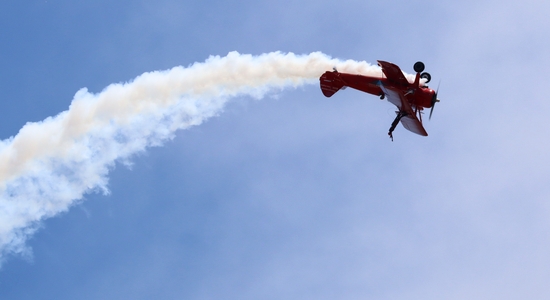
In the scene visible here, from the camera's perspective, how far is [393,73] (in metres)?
57.0

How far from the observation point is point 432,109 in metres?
58.1

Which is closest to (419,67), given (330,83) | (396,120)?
(396,120)

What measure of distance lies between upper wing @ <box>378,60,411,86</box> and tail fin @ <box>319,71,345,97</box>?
4.37m

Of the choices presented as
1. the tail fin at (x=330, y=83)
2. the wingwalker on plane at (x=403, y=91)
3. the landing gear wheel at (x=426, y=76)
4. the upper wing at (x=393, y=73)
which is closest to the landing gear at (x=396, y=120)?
the wingwalker on plane at (x=403, y=91)

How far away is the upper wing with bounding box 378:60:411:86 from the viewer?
56094 millimetres

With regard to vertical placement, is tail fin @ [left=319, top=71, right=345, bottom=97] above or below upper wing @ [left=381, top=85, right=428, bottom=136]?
above

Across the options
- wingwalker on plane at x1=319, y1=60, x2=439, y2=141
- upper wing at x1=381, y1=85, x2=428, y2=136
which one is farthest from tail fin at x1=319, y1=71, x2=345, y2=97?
upper wing at x1=381, y1=85, x2=428, y2=136

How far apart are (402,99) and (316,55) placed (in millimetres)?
8268

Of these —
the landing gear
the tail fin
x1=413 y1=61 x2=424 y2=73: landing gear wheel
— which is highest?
the tail fin

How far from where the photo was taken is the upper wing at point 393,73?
56.1m

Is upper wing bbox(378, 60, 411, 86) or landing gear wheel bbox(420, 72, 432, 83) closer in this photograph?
upper wing bbox(378, 60, 411, 86)

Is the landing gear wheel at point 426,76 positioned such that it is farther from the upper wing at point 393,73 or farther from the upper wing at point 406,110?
the upper wing at point 406,110

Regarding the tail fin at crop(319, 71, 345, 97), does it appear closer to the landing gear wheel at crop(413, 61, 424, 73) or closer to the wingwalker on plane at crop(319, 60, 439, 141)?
the wingwalker on plane at crop(319, 60, 439, 141)

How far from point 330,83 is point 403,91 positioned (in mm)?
6134
